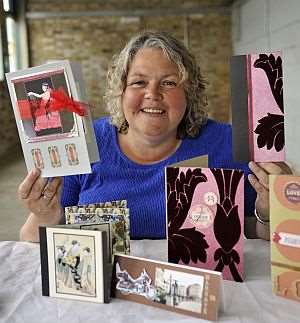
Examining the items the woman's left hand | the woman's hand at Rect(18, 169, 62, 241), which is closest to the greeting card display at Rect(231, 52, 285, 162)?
the woman's left hand

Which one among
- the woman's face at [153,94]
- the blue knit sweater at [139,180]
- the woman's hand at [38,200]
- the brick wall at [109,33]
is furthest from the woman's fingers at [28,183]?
the brick wall at [109,33]

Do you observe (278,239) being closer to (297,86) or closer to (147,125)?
(147,125)

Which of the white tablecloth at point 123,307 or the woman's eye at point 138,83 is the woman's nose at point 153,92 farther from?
the white tablecloth at point 123,307

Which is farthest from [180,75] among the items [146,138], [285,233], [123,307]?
[123,307]

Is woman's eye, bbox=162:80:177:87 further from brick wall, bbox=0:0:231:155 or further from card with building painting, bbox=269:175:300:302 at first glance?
→ brick wall, bbox=0:0:231:155

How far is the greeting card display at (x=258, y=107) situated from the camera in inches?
38.2

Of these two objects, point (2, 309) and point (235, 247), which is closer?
point (2, 309)

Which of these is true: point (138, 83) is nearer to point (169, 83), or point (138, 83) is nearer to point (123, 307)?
point (169, 83)

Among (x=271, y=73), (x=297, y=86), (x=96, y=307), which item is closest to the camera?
(x=96, y=307)

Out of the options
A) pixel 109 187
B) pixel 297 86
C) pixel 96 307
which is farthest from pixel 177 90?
pixel 297 86

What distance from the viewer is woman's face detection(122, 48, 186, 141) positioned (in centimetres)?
132

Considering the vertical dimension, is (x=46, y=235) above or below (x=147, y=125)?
below

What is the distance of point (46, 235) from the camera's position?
91 centimetres

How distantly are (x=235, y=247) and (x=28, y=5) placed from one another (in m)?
8.73
